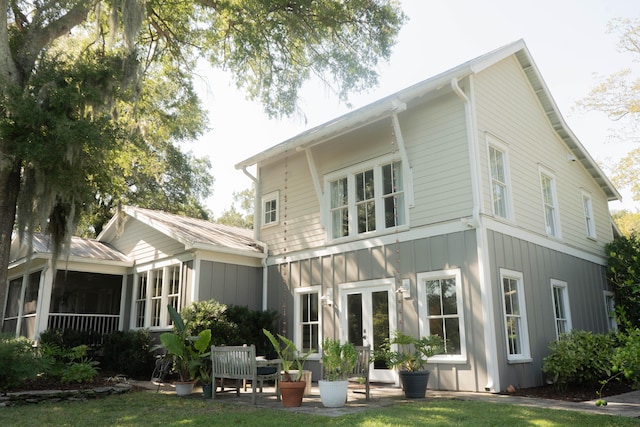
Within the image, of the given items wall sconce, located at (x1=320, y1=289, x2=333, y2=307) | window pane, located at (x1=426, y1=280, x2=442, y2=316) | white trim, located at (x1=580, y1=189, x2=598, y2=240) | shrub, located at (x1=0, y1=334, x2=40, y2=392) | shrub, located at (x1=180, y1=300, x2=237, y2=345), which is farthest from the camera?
white trim, located at (x1=580, y1=189, x2=598, y2=240)

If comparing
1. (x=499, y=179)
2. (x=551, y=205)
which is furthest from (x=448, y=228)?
(x=551, y=205)

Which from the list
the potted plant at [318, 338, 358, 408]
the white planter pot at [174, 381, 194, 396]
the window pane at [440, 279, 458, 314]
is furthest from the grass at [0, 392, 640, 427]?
the window pane at [440, 279, 458, 314]

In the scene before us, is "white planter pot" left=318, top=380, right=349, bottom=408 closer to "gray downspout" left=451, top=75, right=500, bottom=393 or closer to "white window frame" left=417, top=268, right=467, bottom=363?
"white window frame" left=417, top=268, right=467, bottom=363

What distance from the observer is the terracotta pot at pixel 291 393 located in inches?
260

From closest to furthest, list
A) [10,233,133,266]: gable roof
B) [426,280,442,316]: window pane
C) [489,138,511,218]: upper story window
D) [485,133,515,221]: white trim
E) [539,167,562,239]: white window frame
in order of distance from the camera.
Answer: [426,280,442,316]: window pane → [485,133,515,221]: white trim → [489,138,511,218]: upper story window → [539,167,562,239]: white window frame → [10,233,133,266]: gable roof

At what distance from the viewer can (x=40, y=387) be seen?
825 cm

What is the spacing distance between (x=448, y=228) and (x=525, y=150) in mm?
3396

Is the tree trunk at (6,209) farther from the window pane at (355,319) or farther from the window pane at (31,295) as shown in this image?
the window pane at (355,319)

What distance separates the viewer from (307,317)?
1112 centimetres

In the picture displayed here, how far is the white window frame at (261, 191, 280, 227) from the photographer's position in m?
12.4

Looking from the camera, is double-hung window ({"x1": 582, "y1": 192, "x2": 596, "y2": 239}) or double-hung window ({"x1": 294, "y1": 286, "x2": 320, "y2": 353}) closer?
double-hung window ({"x1": 294, "y1": 286, "x2": 320, "y2": 353})

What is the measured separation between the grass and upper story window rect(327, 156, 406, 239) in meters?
4.01

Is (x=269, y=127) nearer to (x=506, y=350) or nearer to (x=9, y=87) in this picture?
(x=9, y=87)

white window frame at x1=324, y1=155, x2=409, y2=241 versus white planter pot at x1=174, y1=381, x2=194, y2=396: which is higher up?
white window frame at x1=324, y1=155, x2=409, y2=241
